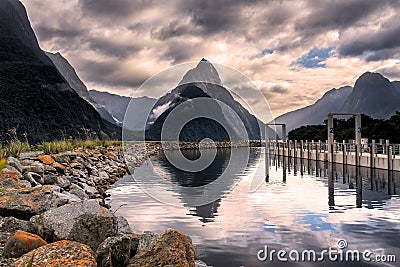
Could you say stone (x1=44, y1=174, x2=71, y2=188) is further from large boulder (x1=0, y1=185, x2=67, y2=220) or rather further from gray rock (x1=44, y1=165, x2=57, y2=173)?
large boulder (x1=0, y1=185, x2=67, y2=220)

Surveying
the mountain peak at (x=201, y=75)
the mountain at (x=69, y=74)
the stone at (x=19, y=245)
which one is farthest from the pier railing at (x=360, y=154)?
the mountain at (x=69, y=74)

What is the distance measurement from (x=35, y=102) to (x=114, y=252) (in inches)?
2371

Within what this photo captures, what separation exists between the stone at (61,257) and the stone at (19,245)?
532 millimetres

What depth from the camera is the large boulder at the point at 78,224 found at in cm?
587

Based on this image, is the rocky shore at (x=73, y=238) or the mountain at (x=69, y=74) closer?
the rocky shore at (x=73, y=238)

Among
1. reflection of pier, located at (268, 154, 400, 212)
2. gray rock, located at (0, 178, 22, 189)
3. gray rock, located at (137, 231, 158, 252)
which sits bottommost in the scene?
reflection of pier, located at (268, 154, 400, 212)

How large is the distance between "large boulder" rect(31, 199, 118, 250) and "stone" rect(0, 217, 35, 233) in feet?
0.33

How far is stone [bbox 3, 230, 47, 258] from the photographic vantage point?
5027 mm

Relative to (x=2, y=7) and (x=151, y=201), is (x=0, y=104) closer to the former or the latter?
(x=151, y=201)

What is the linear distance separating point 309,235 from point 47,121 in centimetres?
5398

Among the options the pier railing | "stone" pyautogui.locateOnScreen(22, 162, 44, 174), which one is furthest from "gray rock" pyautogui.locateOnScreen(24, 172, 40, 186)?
the pier railing

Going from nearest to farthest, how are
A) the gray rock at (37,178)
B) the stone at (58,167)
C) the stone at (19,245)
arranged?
the stone at (19,245) < the gray rock at (37,178) < the stone at (58,167)

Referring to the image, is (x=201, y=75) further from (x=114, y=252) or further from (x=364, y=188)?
(x=114, y=252)

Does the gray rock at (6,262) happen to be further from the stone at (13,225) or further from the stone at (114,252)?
the stone at (13,225)
